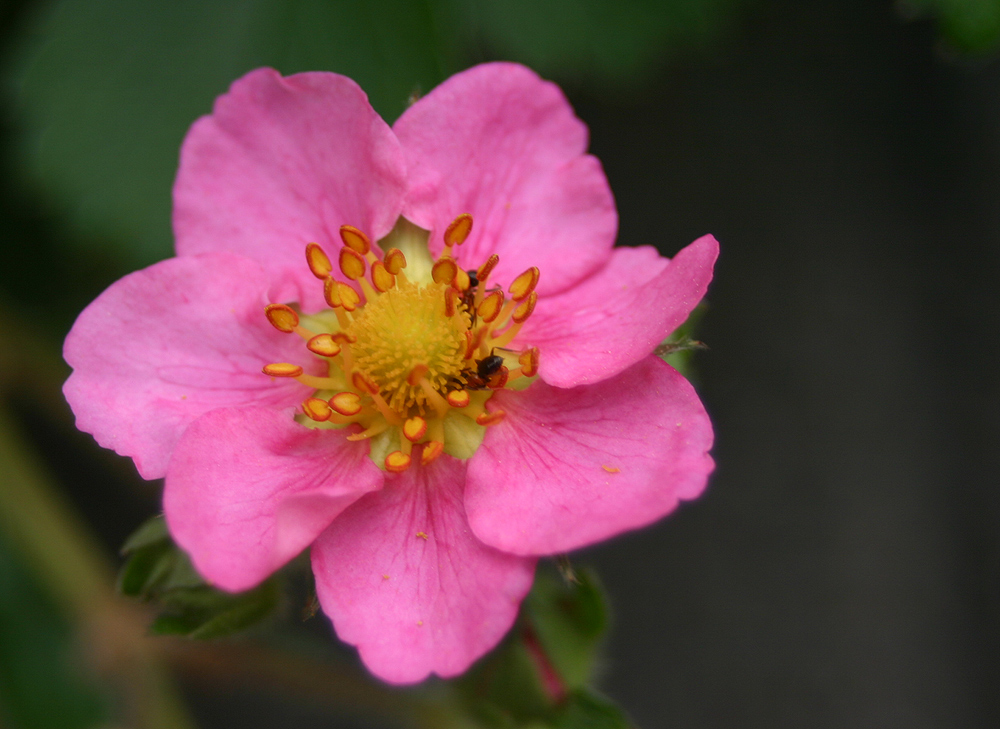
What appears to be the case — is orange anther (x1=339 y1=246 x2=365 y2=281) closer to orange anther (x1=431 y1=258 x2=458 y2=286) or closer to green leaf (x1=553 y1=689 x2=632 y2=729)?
orange anther (x1=431 y1=258 x2=458 y2=286)

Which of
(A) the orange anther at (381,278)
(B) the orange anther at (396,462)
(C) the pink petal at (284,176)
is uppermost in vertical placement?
(C) the pink petal at (284,176)

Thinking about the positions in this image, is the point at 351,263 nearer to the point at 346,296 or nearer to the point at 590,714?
the point at 346,296

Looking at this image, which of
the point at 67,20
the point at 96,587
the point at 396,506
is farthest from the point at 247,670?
the point at 67,20

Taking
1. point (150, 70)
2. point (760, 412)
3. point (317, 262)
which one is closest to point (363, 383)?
point (317, 262)

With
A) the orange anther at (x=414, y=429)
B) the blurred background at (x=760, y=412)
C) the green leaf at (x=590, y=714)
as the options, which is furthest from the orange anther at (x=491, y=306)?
the blurred background at (x=760, y=412)

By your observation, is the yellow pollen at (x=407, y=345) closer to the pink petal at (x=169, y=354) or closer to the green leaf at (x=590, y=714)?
the pink petal at (x=169, y=354)

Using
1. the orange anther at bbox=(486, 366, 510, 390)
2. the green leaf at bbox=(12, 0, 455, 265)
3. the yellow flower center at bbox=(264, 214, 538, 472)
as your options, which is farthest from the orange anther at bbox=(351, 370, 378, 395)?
the green leaf at bbox=(12, 0, 455, 265)
